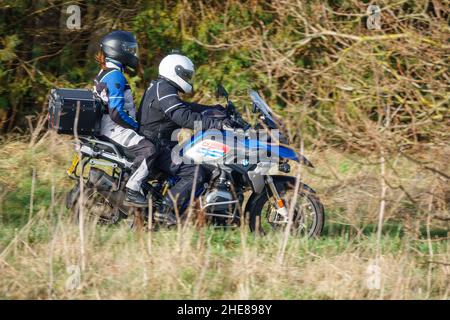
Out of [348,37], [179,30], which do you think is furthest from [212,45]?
[348,37]

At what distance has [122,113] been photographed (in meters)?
7.30

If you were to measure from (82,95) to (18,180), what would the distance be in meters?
2.52

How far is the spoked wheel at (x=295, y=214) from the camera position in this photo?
7.36m

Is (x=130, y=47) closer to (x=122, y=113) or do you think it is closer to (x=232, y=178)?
(x=122, y=113)

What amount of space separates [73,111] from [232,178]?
1560 millimetres

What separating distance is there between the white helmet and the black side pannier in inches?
27.0

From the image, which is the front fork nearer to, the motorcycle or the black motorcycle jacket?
the motorcycle

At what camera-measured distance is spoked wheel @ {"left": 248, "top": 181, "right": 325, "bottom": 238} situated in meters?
7.36

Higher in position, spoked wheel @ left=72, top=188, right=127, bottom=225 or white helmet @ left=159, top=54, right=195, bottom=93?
white helmet @ left=159, top=54, right=195, bottom=93

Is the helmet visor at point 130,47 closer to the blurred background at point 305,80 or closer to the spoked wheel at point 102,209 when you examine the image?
the blurred background at point 305,80

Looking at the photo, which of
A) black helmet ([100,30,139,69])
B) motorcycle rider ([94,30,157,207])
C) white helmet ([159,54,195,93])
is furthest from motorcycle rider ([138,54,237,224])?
black helmet ([100,30,139,69])

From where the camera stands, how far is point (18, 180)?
932cm

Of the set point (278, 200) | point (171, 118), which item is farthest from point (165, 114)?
point (278, 200)

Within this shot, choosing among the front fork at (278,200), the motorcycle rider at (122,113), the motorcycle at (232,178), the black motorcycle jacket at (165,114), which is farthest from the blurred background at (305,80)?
the black motorcycle jacket at (165,114)
